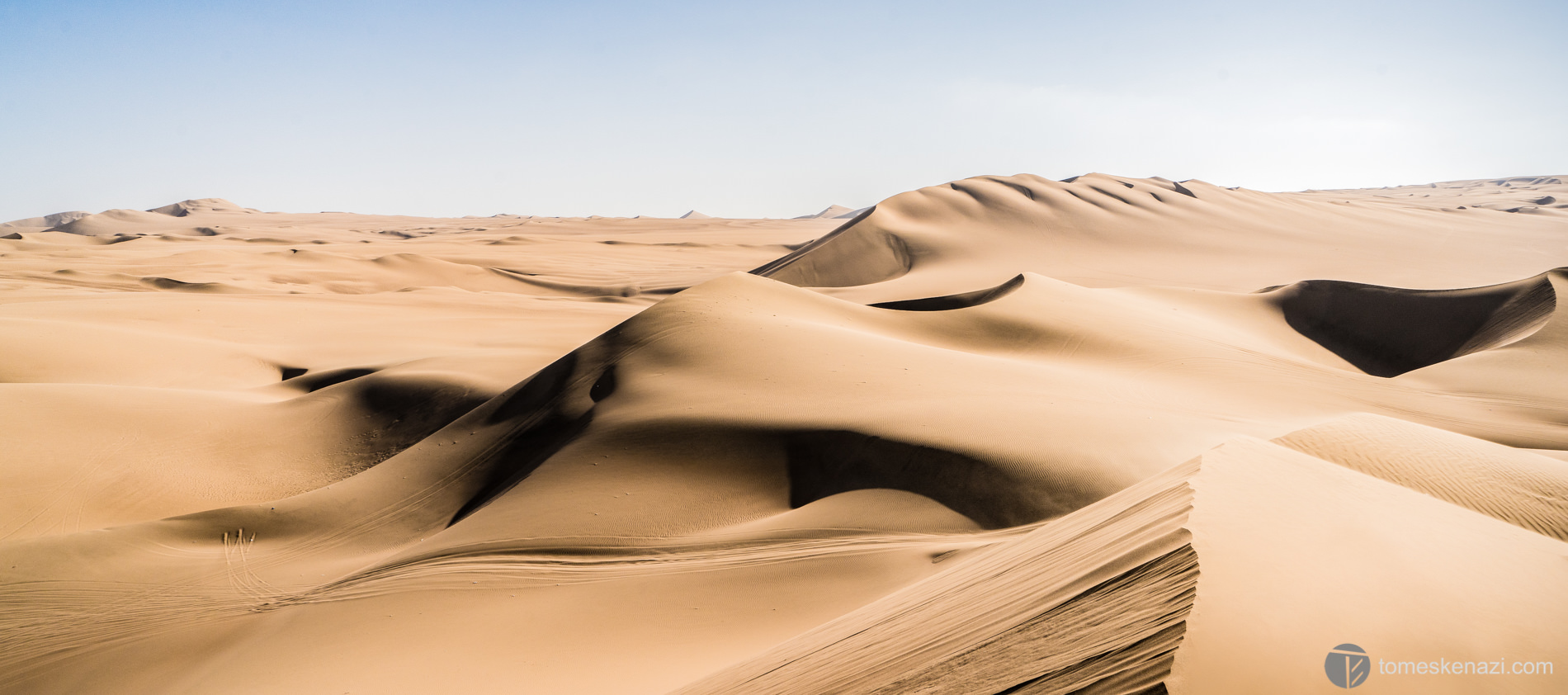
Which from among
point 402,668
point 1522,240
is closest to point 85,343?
point 402,668

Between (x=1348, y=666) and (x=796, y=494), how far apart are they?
520 cm

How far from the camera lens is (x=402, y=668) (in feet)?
16.1

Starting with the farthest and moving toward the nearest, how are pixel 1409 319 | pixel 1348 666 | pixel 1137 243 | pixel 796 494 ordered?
pixel 1137 243 < pixel 1409 319 < pixel 796 494 < pixel 1348 666

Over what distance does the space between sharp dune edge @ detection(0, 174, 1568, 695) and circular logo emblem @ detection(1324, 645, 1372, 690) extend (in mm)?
36

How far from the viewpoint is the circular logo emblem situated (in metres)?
1.93

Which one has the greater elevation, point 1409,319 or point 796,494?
point 1409,319

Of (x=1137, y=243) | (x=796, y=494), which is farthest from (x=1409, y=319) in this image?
(x=1137, y=243)

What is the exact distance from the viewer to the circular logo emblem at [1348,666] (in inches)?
76.0

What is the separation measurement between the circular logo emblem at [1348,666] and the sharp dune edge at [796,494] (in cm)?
4

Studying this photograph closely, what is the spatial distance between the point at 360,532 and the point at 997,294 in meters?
11.1

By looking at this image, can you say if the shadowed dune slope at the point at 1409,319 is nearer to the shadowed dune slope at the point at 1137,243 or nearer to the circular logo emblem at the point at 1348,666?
the shadowed dune slope at the point at 1137,243

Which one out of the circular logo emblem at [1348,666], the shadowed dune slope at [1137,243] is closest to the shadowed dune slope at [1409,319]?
the shadowed dune slope at [1137,243]

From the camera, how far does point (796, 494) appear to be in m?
7.01

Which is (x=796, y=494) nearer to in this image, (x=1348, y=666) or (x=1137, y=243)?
(x=1348, y=666)
